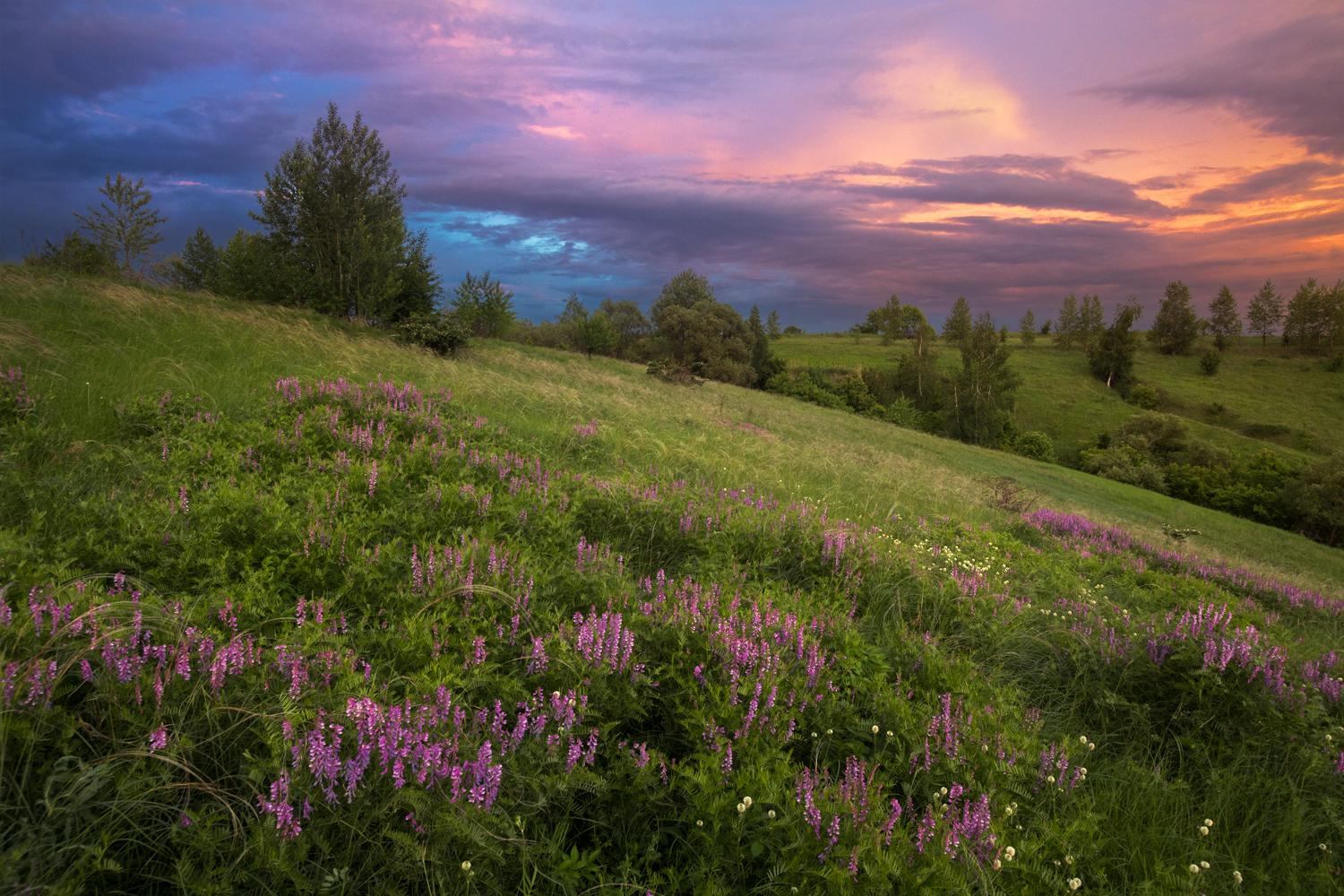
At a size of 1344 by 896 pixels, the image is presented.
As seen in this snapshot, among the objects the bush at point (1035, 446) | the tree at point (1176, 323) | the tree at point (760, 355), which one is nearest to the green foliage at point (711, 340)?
the tree at point (760, 355)

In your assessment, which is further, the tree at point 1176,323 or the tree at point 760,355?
A: the tree at point 1176,323

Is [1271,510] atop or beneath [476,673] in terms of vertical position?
beneath

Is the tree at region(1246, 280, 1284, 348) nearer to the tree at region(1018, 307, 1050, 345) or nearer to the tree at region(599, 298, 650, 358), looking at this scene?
the tree at region(1018, 307, 1050, 345)

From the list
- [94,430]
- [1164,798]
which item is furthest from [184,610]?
[1164,798]

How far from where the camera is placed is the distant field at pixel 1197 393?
65812 mm

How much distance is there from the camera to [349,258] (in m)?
28.1

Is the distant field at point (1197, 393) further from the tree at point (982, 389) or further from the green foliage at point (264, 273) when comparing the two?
the green foliage at point (264, 273)

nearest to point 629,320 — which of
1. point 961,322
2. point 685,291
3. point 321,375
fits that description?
point 685,291

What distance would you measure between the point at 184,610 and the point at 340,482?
2.30 metres

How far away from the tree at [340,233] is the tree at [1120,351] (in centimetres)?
9543

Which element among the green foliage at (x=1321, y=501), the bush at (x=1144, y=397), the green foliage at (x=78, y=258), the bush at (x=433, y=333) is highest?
the green foliage at (x=78, y=258)

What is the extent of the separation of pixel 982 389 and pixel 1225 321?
6743cm

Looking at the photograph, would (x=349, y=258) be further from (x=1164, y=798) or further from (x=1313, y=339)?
(x=1313, y=339)

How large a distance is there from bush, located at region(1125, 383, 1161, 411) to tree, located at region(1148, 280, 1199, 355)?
26351 mm
